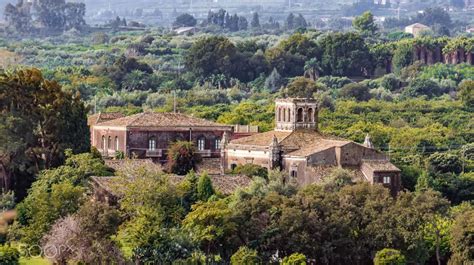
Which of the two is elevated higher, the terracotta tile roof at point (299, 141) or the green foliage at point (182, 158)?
the terracotta tile roof at point (299, 141)

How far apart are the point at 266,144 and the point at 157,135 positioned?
Answer: 493cm

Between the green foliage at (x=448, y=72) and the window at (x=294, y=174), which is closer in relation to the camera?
the window at (x=294, y=174)

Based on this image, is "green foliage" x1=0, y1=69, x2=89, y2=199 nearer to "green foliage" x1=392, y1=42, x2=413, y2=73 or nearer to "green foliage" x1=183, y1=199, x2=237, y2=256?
"green foliage" x1=183, y1=199, x2=237, y2=256

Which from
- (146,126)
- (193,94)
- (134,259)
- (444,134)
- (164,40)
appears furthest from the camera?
(164,40)

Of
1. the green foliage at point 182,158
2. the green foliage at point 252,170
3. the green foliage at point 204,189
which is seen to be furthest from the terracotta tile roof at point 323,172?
the green foliage at point 182,158

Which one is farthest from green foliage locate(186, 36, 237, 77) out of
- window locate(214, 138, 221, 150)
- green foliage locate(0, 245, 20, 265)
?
green foliage locate(0, 245, 20, 265)

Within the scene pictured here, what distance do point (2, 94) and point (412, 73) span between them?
65057 mm

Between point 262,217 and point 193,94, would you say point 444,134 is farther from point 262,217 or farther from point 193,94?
point 262,217

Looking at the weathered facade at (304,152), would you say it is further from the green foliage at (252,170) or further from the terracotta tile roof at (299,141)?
the green foliage at (252,170)

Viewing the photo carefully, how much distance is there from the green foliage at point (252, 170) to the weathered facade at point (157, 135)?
14.3 ft

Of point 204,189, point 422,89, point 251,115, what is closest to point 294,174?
point 204,189

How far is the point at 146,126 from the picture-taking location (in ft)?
234

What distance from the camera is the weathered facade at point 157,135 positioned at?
71250 millimetres

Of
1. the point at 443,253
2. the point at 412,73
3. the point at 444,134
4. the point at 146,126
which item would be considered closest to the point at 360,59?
the point at 412,73
